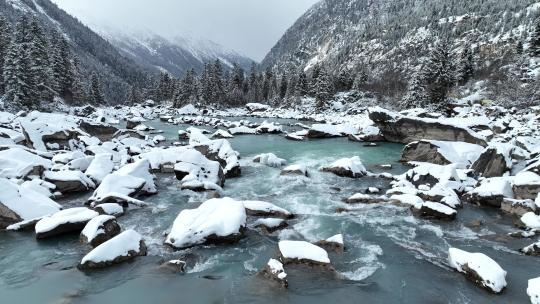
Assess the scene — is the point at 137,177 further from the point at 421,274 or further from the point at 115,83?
the point at 115,83

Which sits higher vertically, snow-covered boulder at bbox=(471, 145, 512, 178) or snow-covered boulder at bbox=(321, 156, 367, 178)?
snow-covered boulder at bbox=(471, 145, 512, 178)

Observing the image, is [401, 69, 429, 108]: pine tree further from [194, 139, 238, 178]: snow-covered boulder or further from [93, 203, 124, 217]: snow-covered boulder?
[93, 203, 124, 217]: snow-covered boulder

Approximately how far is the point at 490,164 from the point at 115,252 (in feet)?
79.4

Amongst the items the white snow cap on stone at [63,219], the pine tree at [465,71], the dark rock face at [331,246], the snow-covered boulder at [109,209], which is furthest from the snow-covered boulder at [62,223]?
the pine tree at [465,71]

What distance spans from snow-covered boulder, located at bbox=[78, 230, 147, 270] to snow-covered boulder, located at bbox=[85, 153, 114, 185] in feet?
37.6

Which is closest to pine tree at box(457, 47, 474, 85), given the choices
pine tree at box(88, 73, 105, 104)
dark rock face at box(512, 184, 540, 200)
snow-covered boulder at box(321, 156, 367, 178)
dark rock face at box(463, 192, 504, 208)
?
snow-covered boulder at box(321, 156, 367, 178)

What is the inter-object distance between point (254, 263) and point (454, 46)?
14342 cm

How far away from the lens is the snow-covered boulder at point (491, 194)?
2012 cm

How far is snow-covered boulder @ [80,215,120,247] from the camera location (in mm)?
14578

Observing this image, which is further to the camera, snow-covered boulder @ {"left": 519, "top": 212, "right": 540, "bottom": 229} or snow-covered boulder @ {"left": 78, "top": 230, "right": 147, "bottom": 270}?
snow-covered boulder @ {"left": 519, "top": 212, "right": 540, "bottom": 229}

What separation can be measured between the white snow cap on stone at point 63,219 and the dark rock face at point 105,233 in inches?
43.0

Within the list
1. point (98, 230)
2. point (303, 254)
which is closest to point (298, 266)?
point (303, 254)

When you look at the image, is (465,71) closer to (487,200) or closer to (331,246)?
(487,200)

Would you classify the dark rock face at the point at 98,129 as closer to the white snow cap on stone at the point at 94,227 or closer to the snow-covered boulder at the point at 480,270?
the white snow cap on stone at the point at 94,227
